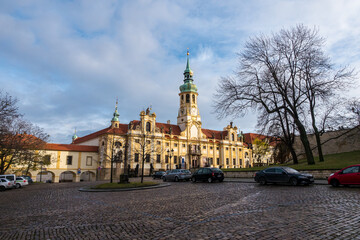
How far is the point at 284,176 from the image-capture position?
18.8 meters

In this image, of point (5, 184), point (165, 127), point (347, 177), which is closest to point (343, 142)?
point (347, 177)

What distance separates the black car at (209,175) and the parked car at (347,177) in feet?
34.2

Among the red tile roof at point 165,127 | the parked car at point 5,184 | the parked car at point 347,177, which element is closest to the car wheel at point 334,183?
the parked car at point 347,177

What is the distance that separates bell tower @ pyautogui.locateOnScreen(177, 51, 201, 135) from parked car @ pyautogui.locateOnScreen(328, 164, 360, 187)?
191 feet

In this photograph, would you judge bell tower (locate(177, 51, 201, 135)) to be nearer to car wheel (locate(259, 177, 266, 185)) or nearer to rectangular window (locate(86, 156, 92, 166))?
rectangular window (locate(86, 156, 92, 166))

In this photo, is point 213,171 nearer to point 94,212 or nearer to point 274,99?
point 274,99

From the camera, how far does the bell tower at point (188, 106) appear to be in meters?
75.4

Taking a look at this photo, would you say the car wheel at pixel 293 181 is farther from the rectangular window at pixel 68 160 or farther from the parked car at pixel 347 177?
the rectangular window at pixel 68 160

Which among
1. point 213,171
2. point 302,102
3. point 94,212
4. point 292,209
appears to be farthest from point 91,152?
point 292,209

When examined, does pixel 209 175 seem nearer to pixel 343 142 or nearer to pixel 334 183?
pixel 334 183

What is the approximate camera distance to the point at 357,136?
3775cm

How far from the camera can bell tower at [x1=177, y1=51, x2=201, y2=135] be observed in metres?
75.4

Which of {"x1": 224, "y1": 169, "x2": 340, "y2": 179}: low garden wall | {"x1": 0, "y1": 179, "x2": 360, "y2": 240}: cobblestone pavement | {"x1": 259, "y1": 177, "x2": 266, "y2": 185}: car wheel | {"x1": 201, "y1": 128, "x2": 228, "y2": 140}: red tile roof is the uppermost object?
{"x1": 201, "y1": 128, "x2": 228, "y2": 140}: red tile roof

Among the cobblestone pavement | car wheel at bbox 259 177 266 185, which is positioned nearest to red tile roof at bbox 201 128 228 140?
car wheel at bbox 259 177 266 185
